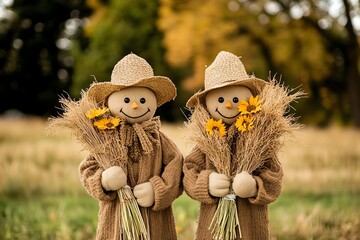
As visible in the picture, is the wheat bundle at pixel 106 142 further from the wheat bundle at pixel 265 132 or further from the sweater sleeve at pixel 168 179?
the wheat bundle at pixel 265 132

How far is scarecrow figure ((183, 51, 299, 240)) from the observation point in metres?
3.45

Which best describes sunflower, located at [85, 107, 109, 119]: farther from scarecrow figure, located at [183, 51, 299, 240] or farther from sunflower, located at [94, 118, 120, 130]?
scarecrow figure, located at [183, 51, 299, 240]

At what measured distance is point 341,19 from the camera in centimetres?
1380

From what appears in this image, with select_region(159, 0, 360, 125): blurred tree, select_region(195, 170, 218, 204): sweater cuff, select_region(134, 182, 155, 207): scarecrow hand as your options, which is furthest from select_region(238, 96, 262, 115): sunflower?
select_region(159, 0, 360, 125): blurred tree

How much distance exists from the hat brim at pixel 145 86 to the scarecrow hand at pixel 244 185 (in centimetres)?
74

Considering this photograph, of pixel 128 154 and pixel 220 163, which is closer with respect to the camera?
pixel 220 163

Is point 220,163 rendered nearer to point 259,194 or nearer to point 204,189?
point 204,189

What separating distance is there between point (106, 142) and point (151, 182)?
0.37 metres

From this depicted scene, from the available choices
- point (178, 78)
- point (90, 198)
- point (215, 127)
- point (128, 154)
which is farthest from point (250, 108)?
point (178, 78)

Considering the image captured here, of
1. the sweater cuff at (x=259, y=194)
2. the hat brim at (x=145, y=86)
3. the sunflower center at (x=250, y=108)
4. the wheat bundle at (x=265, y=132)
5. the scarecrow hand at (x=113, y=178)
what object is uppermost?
the hat brim at (x=145, y=86)

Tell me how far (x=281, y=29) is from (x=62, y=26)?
8.33 meters

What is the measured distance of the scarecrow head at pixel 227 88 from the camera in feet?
11.7

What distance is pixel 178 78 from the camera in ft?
56.8

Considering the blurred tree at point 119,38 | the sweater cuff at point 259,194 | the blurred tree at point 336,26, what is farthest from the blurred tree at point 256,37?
the sweater cuff at point 259,194
